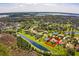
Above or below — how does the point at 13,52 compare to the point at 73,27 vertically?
below

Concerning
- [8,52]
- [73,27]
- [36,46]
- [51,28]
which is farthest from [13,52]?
[73,27]

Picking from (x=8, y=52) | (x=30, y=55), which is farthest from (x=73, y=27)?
(x=8, y=52)

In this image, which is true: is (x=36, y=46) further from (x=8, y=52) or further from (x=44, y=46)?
(x=8, y=52)

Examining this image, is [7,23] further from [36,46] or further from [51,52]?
[51,52]

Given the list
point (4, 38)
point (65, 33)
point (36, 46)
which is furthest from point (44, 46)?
point (4, 38)

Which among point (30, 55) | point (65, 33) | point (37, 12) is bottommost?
point (30, 55)

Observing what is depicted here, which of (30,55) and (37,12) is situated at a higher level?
(37,12)

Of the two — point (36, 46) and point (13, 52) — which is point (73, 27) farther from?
point (13, 52)
